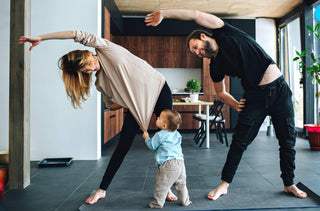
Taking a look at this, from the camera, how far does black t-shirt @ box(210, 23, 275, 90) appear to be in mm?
1869

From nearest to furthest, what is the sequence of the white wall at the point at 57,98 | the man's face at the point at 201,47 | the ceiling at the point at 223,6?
the man's face at the point at 201,47
the white wall at the point at 57,98
the ceiling at the point at 223,6

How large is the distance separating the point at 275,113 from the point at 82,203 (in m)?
1.74

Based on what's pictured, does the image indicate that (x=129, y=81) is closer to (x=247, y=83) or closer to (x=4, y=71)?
(x=247, y=83)

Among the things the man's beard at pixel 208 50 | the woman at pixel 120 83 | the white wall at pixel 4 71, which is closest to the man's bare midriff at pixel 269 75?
the man's beard at pixel 208 50

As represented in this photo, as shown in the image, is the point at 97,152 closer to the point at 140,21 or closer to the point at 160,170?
the point at 160,170

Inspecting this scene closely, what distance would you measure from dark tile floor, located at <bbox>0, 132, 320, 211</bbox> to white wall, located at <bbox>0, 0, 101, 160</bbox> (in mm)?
316

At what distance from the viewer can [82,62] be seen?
1.74 m

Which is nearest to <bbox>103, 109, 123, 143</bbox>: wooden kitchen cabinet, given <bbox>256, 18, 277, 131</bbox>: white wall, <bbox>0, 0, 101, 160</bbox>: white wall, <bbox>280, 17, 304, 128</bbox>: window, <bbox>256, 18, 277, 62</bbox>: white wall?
<bbox>0, 0, 101, 160</bbox>: white wall

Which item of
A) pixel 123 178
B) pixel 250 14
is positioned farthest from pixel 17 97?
pixel 250 14

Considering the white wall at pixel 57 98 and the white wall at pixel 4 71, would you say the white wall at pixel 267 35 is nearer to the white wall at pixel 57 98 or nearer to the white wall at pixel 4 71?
the white wall at pixel 57 98

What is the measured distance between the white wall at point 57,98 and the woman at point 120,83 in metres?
1.74

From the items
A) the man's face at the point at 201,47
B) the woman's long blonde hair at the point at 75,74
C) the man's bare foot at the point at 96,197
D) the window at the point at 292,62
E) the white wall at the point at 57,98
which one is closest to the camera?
the woman's long blonde hair at the point at 75,74

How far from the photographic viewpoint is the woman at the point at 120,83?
179cm

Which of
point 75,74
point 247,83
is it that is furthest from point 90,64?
point 247,83
